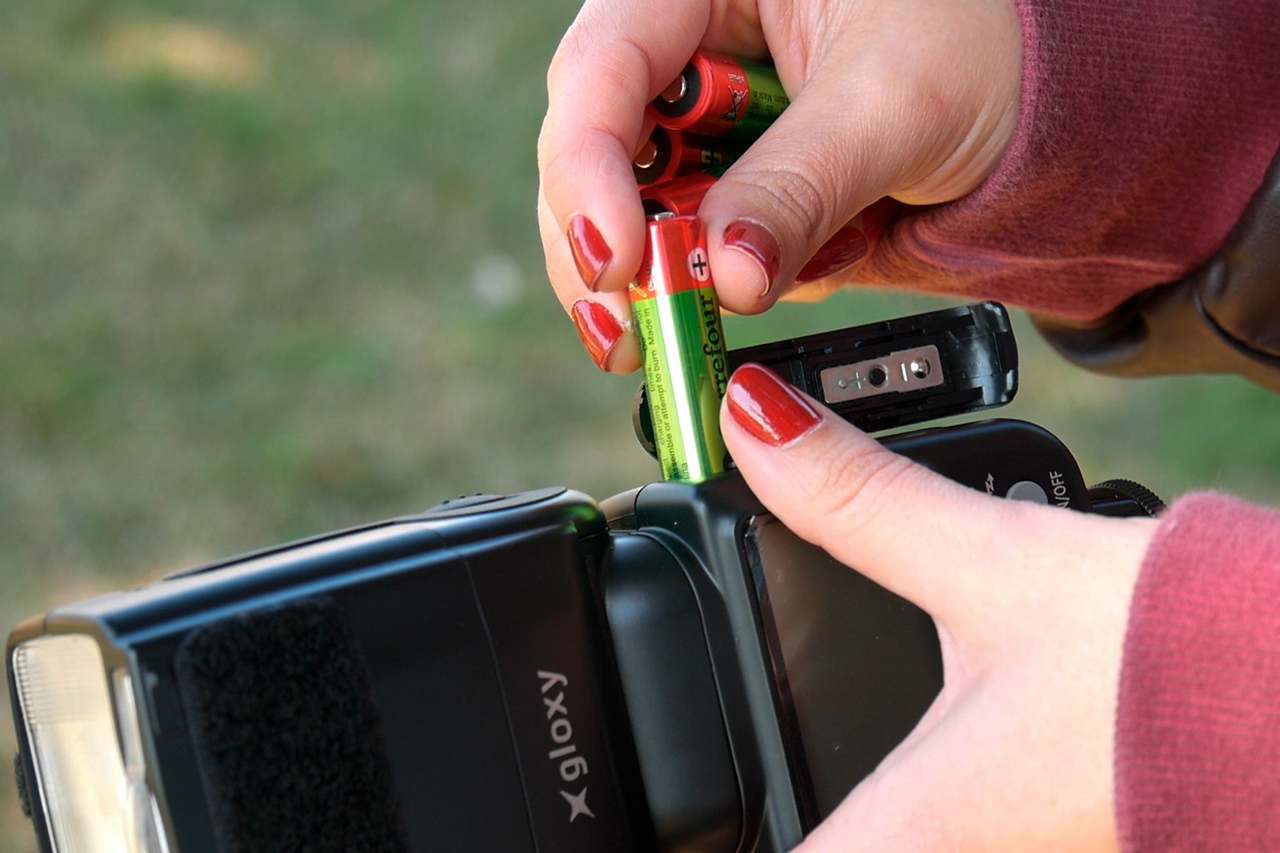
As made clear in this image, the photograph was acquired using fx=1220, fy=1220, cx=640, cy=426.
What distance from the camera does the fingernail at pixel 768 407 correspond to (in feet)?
2.15

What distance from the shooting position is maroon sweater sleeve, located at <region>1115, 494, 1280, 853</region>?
50cm

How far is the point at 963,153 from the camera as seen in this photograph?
3.02 feet

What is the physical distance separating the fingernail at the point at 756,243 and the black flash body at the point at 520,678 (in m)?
0.13

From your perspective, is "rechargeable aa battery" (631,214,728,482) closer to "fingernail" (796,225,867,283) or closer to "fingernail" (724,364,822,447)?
"fingernail" (724,364,822,447)

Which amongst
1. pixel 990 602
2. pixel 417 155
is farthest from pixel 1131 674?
pixel 417 155

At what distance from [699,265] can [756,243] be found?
1.4 inches

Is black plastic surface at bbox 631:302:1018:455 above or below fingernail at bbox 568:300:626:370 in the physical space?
below

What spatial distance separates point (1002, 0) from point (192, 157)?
6.22 ft

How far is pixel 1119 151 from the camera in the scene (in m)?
0.94

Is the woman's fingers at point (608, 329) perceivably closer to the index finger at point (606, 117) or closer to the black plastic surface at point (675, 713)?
the index finger at point (606, 117)

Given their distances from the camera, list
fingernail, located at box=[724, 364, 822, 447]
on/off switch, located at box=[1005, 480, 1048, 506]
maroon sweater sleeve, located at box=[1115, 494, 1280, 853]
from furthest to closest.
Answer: on/off switch, located at box=[1005, 480, 1048, 506], fingernail, located at box=[724, 364, 822, 447], maroon sweater sleeve, located at box=[1115, 494, 1280, 853]

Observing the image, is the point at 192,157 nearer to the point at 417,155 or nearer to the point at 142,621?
the point at 417,155

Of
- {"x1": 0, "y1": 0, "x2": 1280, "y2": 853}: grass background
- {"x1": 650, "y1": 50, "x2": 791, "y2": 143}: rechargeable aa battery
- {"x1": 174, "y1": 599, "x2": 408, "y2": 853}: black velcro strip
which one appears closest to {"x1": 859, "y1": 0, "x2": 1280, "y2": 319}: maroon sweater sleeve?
{"x1": 650, "y1": 50, "x2": 791, "y2": 143}: rechargeable aa battery

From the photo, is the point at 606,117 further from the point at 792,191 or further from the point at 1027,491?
the point at 1027,491
